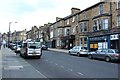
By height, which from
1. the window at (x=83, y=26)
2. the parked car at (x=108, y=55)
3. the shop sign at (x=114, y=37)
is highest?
the window at (x=83, y=26)

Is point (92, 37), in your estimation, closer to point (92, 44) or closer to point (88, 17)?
point (92, 44)

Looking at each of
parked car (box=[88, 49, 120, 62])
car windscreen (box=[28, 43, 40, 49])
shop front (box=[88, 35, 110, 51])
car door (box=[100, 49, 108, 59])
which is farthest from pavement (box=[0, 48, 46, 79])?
shop front (box=[88, 35, 110, 51])

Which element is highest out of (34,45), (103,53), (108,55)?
(34,45)

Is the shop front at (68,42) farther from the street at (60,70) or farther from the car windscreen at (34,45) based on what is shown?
the street at (60,70)

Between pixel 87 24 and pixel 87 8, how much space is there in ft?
10.1

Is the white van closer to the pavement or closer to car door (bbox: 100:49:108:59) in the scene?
the pavement

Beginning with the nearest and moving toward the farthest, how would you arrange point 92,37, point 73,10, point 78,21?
point 92,37 → point 78,21 → point 73,10

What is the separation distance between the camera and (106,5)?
38188 mm

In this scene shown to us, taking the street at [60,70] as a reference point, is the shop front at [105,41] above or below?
above

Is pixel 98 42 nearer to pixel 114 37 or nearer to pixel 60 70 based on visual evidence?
pixel 114 37

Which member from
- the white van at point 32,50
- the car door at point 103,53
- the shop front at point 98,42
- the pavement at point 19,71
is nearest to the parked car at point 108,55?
the car door at point 103,53

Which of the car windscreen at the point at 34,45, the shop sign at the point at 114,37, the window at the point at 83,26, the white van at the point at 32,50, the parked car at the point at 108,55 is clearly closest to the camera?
the parked car at the point at 108,55

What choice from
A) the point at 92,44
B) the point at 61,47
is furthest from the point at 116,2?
the point at 61,47

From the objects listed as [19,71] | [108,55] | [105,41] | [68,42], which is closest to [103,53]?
[108,55]
